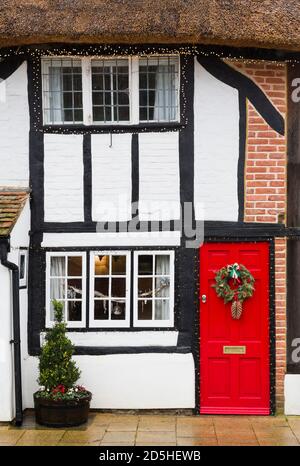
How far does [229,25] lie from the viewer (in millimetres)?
9047

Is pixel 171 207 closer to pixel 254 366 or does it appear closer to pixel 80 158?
pixel 80 158

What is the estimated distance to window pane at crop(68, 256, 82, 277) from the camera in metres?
9.70

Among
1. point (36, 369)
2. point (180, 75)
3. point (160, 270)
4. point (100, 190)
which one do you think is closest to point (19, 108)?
point (100, 190)

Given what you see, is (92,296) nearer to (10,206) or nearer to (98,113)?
(10,206)

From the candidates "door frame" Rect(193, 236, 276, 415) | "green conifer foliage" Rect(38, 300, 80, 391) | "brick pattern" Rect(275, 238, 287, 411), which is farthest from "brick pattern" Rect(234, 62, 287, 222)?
"green conifer foliage" Rect(38, 300, 80, 391)

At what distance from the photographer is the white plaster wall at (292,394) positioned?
938 cm

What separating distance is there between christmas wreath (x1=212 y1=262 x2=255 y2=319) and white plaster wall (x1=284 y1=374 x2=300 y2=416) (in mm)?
1107

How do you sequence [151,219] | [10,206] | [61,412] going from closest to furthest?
[61,412]
[10,206]
[151,219]

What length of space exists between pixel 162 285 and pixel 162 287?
0.03m

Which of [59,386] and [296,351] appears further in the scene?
[296,351]

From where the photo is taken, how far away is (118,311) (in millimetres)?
9648

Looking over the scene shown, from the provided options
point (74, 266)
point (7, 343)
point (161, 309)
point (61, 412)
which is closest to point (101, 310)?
point (74, 266)

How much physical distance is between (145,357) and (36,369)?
59.8 inches

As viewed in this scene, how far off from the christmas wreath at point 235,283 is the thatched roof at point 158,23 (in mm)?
3045
